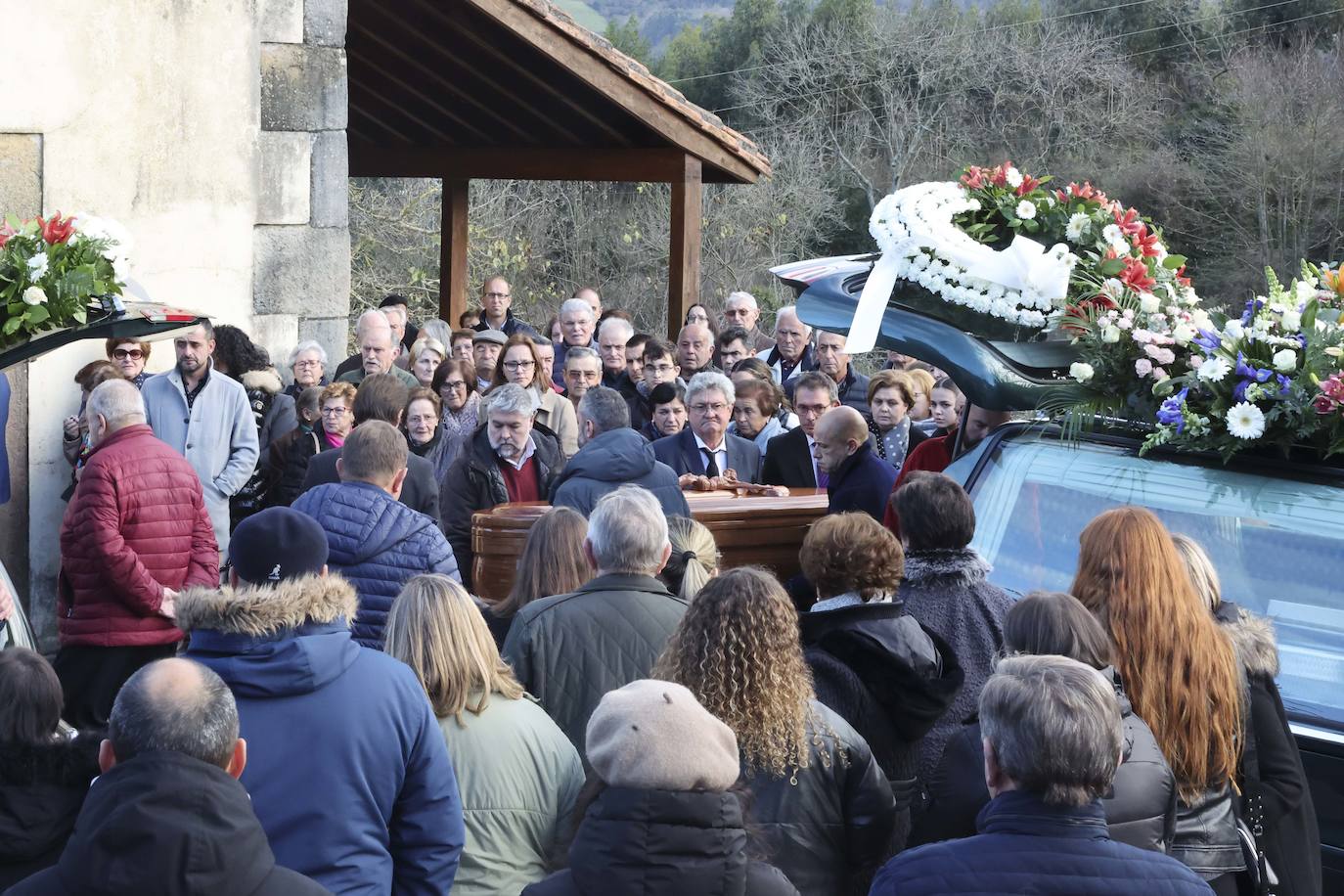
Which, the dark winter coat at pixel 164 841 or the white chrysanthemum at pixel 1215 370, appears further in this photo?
the white chrysanthemum at pixel 1215 370

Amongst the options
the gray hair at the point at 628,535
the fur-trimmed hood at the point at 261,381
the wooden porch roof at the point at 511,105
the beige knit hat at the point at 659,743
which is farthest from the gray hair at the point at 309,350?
the beige knit hat at the point at 659,743

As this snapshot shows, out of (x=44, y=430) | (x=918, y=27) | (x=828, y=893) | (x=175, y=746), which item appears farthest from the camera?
(x=918, y=27)

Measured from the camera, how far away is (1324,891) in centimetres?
367

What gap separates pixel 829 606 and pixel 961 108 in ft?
116

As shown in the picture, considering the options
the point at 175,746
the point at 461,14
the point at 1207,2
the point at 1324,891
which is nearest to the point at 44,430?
the point at 461,14

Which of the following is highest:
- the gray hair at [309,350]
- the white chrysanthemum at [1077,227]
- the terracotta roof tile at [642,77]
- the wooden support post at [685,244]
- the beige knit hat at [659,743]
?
the terracotta roof tile at [642,77]

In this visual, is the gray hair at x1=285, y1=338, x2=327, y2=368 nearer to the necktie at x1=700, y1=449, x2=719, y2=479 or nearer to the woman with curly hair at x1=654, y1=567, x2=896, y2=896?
the necktie at x1=700, y1=449, x2=719, y2=479

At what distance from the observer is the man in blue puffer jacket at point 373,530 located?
4812 millimetres

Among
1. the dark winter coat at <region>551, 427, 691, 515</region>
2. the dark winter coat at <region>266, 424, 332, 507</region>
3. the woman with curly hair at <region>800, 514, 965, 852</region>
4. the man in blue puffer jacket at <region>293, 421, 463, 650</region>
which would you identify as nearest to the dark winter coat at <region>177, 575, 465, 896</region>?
the woman with curly hair at <region>800, 514, 965, 852</region>

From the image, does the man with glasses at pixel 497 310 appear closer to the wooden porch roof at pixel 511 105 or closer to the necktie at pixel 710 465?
the wooden porch roof at pixel 511 105

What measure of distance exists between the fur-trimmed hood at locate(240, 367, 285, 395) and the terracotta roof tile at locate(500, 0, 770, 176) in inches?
146

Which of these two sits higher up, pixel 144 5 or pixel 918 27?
pixel 918 27

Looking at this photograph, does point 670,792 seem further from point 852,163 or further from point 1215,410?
point 852,163

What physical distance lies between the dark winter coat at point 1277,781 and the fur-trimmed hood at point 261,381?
6.03 m
